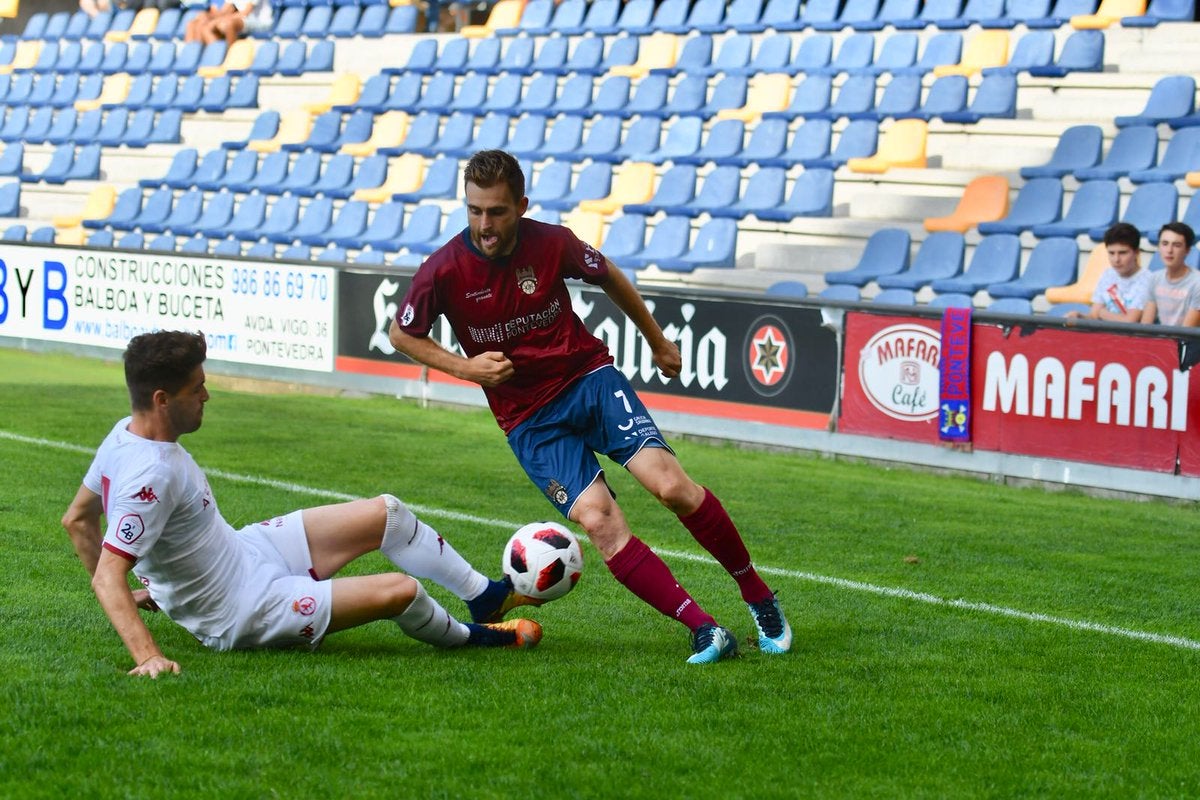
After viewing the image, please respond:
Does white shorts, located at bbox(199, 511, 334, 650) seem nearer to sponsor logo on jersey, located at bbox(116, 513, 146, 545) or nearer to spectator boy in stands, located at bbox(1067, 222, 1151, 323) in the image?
sponsor logo on jersey, located at bbox(116, 513, 146, 545)

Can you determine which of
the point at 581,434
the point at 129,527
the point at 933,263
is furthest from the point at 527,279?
the point at 933,263

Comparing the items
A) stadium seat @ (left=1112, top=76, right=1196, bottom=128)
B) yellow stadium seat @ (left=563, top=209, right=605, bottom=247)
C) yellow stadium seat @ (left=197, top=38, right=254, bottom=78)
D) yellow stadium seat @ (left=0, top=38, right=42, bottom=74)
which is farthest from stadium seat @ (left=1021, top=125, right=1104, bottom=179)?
yellow stadium seat @ (left=0, top=38, right=42, bottom=74)

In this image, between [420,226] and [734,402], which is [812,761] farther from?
[420,226]

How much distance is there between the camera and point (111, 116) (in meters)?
24.6

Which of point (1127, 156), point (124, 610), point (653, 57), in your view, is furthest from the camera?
point (653, 57)

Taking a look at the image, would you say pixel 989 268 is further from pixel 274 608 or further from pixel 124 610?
pixel 124 610

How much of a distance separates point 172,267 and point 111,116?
10067mm

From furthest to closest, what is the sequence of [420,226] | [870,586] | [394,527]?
[420,226] → [870,586] → [394,527]

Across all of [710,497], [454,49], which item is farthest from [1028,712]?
[454,49]

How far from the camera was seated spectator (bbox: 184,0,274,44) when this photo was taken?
25000 millimetres

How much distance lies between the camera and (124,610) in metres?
4.84

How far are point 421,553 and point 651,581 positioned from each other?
820 millimetres

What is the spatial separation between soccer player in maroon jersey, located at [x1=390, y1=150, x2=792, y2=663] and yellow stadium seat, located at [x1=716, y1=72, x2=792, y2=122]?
11777 mm

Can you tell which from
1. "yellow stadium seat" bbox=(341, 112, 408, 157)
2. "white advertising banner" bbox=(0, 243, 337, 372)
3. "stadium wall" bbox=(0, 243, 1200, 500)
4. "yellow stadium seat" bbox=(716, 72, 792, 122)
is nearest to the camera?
"stadium wall" bbox=(0, 243, 1200, 500)
